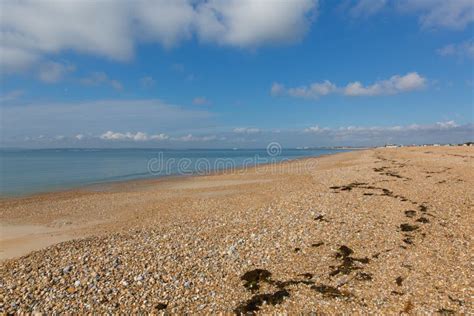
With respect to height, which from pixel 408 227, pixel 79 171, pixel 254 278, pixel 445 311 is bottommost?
pixel 79 171

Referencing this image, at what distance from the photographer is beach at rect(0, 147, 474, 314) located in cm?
561

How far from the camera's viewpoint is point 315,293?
229 inches

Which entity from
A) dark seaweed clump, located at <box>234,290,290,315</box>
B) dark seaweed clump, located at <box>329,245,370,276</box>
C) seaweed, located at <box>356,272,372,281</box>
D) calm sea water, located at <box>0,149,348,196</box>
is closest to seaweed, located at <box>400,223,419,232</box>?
dark seaweed clump, located at <box>329,245,370,276</box>

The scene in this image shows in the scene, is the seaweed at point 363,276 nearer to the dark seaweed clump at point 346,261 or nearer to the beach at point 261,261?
the beach at point 261,261

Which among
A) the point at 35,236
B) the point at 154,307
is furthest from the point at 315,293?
the point at 35,236

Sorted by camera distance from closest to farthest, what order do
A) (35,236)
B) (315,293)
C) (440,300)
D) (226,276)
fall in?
(440,300) → (315,293) → (226,276) → (35,236)

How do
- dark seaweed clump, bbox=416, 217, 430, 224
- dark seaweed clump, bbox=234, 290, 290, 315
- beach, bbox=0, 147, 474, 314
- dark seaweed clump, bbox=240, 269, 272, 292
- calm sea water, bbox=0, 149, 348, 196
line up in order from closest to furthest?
dark seaweed clump, bbox=234, 290, 290, 315, beach, bbox=0, 147, 474, 314, dark seaweed clump, bbox=240, 269, 272, 292, dark seaweed clump, bbox=416, 217, 430, 224, calm sea water, bbox=0, 149, 348, 196

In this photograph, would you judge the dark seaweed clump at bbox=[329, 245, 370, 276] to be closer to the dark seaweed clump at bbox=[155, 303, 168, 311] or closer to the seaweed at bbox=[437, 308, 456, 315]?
the seaweed at bbox=[437, 308, 456, 315]

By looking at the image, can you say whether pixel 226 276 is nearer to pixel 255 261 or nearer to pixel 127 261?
pixel 255 261

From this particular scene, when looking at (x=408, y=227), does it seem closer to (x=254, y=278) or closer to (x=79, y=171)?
(x=254, y=278)

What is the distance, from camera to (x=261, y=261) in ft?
24.0

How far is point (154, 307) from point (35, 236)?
8.87 metres

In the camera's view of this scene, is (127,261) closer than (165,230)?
Yes

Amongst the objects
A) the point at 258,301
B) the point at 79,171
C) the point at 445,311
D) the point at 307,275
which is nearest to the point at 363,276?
the point at 307,275
